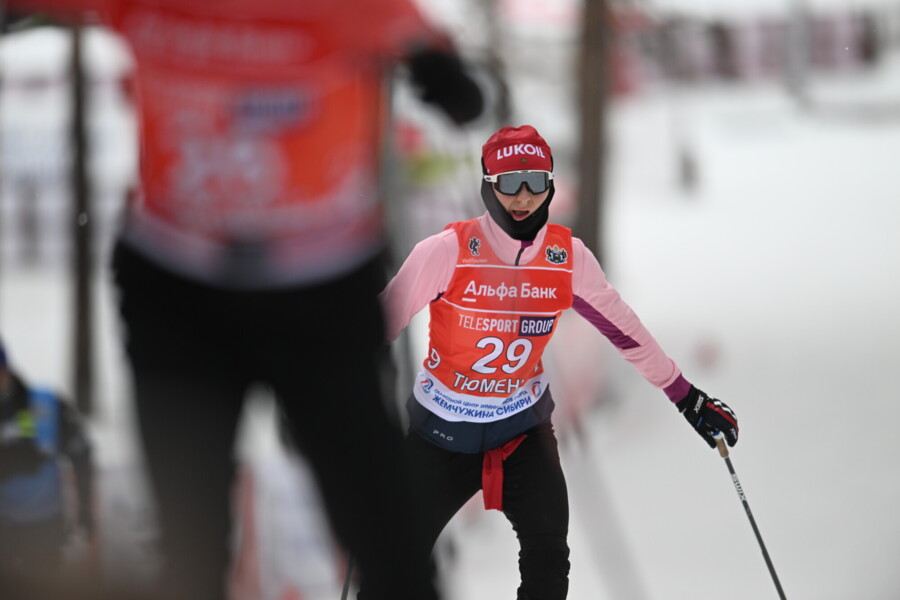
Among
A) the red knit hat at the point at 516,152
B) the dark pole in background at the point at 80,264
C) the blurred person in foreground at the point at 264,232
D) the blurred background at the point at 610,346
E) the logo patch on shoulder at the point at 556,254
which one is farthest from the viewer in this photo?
the dark pole in background at the point at 80,264

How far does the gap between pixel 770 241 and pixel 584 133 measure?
7.86 feet

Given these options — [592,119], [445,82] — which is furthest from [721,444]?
[592,119]

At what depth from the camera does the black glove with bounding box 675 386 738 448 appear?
2.08 meters

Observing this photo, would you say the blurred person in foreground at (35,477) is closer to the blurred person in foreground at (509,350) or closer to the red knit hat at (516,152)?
the blurred person in foreground at (509,350)

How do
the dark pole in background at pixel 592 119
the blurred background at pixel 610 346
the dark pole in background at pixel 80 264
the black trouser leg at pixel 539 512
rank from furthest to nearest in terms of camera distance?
the dark pole in background at pixel 592 119 → the dark pole in background at pixel 80 264 → the blurred background at pixel 610 346 → the black trouser leg at pixel 539 512

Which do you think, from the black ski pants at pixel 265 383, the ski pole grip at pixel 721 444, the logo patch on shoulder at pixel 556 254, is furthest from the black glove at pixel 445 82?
the ski pole grip at pixel 721 444

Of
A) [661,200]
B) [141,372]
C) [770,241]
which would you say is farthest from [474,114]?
[661,200]

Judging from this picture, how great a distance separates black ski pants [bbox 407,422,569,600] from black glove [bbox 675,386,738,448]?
28cm

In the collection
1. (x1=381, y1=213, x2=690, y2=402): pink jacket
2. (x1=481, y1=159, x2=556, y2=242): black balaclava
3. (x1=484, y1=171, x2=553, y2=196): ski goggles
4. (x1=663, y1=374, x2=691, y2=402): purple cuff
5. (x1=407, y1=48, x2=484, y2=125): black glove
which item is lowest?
(x1=663, y1=374, x2=691, y2=402): purple cuff

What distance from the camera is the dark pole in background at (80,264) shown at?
4414mm

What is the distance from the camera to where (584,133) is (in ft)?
16.6

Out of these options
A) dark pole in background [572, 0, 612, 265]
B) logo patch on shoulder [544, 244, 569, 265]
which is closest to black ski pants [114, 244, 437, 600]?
logo patch on shoulder [544, 244, 569, 265]

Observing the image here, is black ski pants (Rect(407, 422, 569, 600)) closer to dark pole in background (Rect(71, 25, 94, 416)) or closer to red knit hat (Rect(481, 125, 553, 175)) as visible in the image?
red knit hat (Rect(481, 125, 553, 175))

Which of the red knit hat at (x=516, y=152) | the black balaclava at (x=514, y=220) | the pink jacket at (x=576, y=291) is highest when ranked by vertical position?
the red knit hat at (x=516, y=152)
